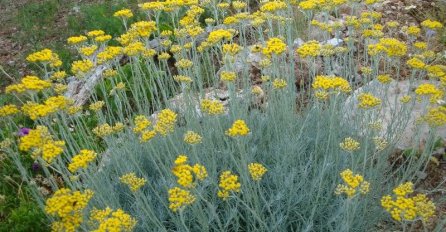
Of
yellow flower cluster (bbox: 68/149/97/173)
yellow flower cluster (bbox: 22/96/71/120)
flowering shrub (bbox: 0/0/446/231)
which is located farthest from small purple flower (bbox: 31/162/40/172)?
yellow flower cluster (bbox: 68/149/97/173)

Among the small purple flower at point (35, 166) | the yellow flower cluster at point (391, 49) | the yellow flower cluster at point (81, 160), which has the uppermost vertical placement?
the yellow flower cluster at point (391, 49)

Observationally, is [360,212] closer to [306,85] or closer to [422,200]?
[422,200]

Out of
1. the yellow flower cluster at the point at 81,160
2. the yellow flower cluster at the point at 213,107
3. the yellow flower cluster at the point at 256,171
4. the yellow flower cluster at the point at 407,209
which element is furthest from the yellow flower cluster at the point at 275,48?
the yellow flower cluster at the point at 81,160

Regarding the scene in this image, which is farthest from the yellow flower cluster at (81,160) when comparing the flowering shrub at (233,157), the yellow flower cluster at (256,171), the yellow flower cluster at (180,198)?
the yellow flower cluster at (256,171)

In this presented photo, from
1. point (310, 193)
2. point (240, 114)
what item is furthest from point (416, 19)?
point (310, 193)

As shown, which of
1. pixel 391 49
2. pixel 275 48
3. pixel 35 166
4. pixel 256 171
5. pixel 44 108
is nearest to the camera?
pixel 256 171

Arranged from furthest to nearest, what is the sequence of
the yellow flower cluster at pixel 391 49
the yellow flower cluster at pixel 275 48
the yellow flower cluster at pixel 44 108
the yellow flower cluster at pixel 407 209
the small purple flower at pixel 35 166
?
1. the small purple flower at pixel 35 166
2. the yellow flower cluster at pixel 391 49
3. the yellow flower cluster at pixel 275 48
4. the yellow flower cluster at pixel 44 108
5. the yellow flower cluster at pixel 407 209

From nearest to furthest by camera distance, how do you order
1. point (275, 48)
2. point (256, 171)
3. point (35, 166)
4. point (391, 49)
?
1. point (256, 171)
2. point (275, 48)
3. point (391, 49)
4. point (35, 166)

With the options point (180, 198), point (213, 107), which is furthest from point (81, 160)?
point (213, 107)

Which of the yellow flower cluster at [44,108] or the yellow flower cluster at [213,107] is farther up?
the yellow flower cluster at [44,108]

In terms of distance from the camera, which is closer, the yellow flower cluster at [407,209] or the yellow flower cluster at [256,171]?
the yellow flower cluster at [407,209]

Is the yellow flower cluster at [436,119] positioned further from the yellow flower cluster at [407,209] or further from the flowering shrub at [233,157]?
the yellow flower cluster at [407,209]

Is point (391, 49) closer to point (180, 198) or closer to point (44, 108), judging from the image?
point (180, 198)

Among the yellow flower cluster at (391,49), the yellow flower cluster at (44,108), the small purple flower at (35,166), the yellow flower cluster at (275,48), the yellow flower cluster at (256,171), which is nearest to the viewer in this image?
the yellow flower cluster at (256,171)
